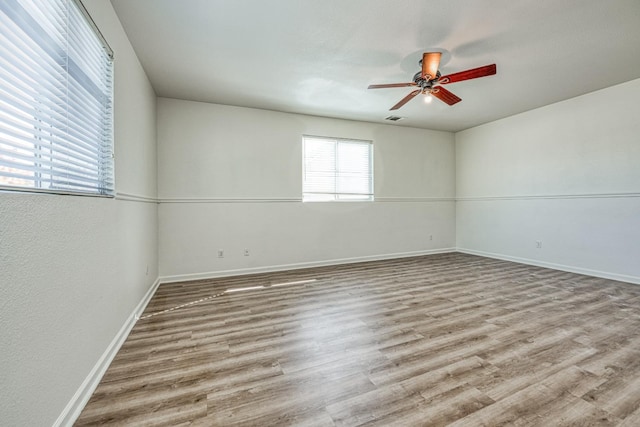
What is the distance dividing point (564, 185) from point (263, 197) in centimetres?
472

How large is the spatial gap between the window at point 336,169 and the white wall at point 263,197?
0.14m

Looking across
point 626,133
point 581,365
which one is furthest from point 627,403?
point 626,133

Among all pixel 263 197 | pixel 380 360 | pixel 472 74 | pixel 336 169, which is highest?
pixel 472 74

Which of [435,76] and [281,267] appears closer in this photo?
[435,76]

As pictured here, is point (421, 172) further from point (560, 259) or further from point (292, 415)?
point (292, 415)

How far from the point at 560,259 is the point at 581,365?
10.6 feet

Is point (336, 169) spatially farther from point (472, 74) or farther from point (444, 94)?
point (472, 74)

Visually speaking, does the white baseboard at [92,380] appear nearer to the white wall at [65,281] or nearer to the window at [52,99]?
the white wall at [65,281]

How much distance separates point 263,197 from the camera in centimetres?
424

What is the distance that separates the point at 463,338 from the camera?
2094 millimetres

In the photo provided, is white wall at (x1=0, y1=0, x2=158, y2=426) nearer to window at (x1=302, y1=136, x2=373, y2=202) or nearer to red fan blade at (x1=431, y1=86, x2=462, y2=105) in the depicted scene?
window at (x1=302, y1=136, x2=373, y2=202)

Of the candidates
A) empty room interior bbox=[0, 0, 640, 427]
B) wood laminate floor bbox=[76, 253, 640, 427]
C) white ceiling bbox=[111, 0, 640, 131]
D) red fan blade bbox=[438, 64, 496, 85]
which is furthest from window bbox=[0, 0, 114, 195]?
red fan blade bbox=[438, 64, 496, 85]

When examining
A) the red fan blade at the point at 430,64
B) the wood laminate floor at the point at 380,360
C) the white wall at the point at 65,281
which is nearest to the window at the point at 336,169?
the wood laminate floor at the point at 380,360

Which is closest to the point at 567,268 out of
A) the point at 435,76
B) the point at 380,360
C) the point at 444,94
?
the point at 444,94
